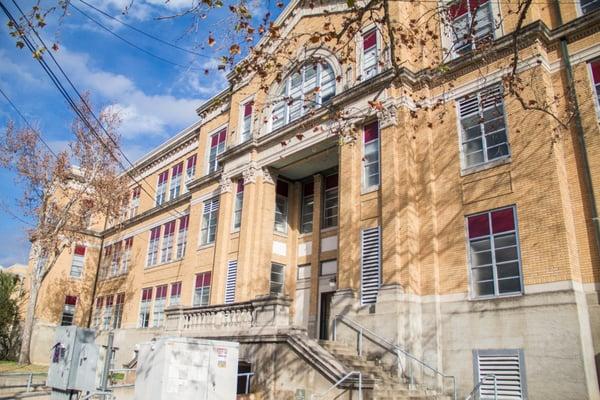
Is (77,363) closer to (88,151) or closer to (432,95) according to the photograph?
(432,95)

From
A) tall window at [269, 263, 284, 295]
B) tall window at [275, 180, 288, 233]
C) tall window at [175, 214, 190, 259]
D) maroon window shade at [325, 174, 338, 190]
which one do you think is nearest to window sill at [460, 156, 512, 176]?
maroon window shade at [325, 174, 338, 190]

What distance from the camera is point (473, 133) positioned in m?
16.8

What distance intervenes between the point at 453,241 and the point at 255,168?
34.6ft

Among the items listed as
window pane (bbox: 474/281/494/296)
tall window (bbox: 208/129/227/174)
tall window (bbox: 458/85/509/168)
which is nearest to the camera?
window pane (bbox: 474/281/494/296)

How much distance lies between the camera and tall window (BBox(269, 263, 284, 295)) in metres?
22.8

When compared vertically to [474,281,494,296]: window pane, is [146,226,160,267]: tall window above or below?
above

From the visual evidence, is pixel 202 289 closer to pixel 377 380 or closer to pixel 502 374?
pixel 377 380

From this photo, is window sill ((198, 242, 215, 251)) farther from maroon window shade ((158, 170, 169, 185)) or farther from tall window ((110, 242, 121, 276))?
tall window ((110, 242, 121, 276))

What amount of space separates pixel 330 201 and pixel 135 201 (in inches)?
828

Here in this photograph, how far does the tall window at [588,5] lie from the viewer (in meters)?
15.6

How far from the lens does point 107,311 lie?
3653 cm

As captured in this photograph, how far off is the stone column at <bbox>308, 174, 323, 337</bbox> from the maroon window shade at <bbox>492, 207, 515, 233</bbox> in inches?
339

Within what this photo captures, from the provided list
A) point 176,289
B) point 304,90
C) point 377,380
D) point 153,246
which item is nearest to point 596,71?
point 377,380

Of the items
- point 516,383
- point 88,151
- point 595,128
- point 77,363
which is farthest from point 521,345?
point 88,151
